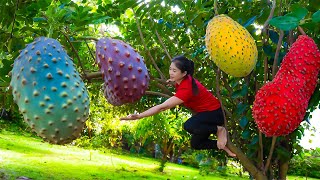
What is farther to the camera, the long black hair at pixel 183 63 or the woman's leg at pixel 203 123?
the woman's leg at pixel 203 123

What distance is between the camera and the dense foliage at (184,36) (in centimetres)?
134

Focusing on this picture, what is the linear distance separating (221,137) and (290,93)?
97 cm

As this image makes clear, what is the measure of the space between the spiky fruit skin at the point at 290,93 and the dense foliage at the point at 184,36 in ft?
0.29

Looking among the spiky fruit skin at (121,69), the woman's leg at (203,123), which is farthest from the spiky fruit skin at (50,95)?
the woman's leg at (203,123)

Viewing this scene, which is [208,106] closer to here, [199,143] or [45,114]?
[199,143]

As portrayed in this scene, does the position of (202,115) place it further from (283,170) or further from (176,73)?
(283,170)

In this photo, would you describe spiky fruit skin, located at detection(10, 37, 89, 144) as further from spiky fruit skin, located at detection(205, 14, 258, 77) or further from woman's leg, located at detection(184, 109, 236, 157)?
woman's leg, located at detection(184, 109, 236, 157)

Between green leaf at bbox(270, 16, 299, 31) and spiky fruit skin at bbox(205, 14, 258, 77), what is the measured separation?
169 mm

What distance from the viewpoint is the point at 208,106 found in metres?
1.98

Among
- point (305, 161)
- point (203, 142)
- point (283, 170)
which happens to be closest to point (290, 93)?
point (203, 142)

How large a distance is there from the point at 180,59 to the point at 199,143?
0.56 metres

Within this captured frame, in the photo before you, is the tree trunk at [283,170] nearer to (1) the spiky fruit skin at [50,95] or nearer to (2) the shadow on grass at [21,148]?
(1) the spiky fruit skin at [50,95]

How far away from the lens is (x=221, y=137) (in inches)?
78.5

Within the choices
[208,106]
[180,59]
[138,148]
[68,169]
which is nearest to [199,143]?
[208,106]
